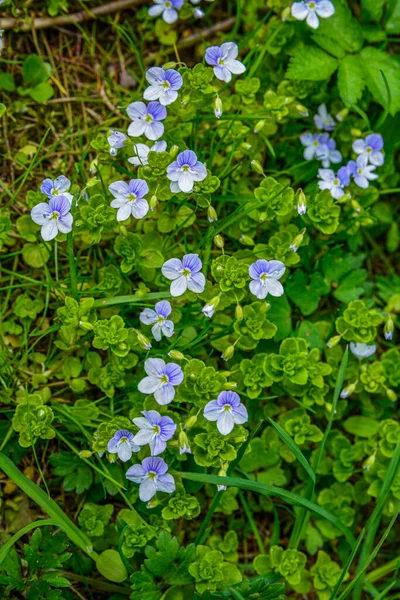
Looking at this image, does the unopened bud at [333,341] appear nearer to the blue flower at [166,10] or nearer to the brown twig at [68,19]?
the blue flower at [166,10]

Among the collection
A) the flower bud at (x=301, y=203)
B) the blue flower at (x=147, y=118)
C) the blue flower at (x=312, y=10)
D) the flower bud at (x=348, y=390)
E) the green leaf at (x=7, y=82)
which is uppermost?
the blue flower at (x=312, y=10)

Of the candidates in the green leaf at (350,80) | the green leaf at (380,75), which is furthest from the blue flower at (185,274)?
the green leaf at (380,75)

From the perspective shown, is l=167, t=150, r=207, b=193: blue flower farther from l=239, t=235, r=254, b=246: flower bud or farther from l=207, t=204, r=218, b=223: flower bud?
l=239, t=235, r=254, b=246: flower bud

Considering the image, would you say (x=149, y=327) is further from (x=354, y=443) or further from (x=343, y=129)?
(x=343, y=129)

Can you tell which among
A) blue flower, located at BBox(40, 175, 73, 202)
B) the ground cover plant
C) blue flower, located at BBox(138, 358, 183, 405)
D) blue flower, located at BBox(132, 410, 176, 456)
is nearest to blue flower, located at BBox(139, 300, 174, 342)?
the ground cover plant

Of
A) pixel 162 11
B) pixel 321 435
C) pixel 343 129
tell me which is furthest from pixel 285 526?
pixel 162 11

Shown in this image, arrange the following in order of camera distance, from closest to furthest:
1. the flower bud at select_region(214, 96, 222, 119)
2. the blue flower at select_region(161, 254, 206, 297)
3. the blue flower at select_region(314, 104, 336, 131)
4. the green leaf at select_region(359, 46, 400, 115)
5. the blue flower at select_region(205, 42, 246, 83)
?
the blue flower at select_region(161, 254, 206, 297), the flower bud at select_region(214, 96, 222, 119), the blue flower at select_region(205, 42, 246, 83), the green leaf at select_region(359, 46, 400, 115), the blue flower at select_region(314, 104, 336, 131)
